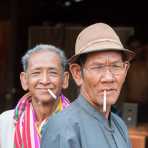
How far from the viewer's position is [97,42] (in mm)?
1780

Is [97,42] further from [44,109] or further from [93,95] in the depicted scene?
[44,109]

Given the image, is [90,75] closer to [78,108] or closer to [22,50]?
[78,108]

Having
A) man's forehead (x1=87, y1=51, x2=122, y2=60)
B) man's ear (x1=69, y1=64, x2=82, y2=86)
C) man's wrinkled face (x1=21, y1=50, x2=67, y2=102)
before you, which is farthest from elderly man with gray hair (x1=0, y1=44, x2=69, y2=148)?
man's forehead (x1=87, y1=51, x2=122, y2=60)

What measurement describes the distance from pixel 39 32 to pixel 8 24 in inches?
18.0

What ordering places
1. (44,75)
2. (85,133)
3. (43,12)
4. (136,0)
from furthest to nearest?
1. (43,12)
2. (136,0)
3. (44,75)
4. (85,133)

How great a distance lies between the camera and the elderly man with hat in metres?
1.71

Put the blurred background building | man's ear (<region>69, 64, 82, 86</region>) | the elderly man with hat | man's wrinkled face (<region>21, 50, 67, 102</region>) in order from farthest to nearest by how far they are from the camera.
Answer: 1. the blurred background building
2. man's wrinkled face (<region>21, 50, 67, 102</region>)
3. man's ear (<region>69, 64, 82, 86</region>)
4. the elderly man with hat

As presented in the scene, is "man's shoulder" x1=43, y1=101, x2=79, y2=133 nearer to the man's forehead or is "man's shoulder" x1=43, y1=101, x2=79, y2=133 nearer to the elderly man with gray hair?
the man's forehead

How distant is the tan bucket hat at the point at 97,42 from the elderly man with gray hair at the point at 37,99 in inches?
21.4

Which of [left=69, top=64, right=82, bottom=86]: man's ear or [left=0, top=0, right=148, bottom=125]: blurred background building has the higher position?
[left=0, top=0, right=148, bottom=125]: blurred background building

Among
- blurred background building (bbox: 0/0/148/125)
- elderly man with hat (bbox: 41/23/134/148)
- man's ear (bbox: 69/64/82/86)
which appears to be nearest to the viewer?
elderly man with hat (bbox: 41/23/134/148)

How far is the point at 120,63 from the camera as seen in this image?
1806mm

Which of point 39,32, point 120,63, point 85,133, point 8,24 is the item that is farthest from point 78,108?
point 8,24

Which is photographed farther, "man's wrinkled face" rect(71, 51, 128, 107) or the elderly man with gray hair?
the elderly man with gray hair
